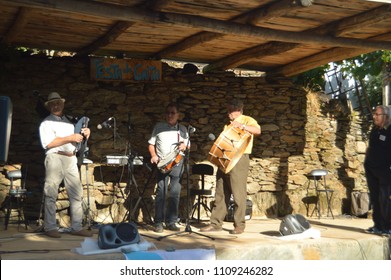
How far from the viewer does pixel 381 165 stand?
6.98m

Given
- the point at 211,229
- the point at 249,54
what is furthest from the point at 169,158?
the point at 249,54

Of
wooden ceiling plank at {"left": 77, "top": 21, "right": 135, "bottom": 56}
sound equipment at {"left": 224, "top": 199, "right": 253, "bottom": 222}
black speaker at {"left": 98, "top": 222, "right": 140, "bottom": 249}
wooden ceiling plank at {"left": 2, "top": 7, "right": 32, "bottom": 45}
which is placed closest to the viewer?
black speaker at {"left": 98, "top": 222, "right": 140, "bottom": 249}

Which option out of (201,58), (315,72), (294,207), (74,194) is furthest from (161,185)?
(315,72)

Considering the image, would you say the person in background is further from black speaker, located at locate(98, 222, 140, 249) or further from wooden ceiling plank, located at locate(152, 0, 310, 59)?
black speaker, located at locate(98, 222, 140, 249)

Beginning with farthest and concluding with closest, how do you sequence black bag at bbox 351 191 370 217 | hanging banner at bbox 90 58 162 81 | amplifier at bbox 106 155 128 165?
black bag at bbox 351 191 370 217, hanging banner at bbox 90 58 162 81, amplifier at bbox 106 155 128 165

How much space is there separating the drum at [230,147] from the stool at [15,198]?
98.8 inches

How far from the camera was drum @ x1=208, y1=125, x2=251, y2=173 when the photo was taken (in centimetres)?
682

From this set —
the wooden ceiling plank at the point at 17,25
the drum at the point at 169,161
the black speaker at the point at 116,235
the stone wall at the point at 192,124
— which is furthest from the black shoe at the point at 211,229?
the wooden ceiling plank at the point at 17,25

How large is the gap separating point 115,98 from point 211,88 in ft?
5.45

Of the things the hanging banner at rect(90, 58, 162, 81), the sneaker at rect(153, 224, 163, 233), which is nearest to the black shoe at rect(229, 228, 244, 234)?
the sneaker at rect(153, 224, 163, 233)

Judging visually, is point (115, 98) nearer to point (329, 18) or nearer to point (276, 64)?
point (276, 64)

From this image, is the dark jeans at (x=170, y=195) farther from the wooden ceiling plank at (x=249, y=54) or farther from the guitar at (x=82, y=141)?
the wooden ceiling plank at (x=249, y=54)

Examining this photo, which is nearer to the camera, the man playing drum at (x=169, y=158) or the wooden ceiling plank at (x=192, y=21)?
the wooden ceiling plank at (x=192, y=21)

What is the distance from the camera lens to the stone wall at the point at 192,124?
26.8 feet
